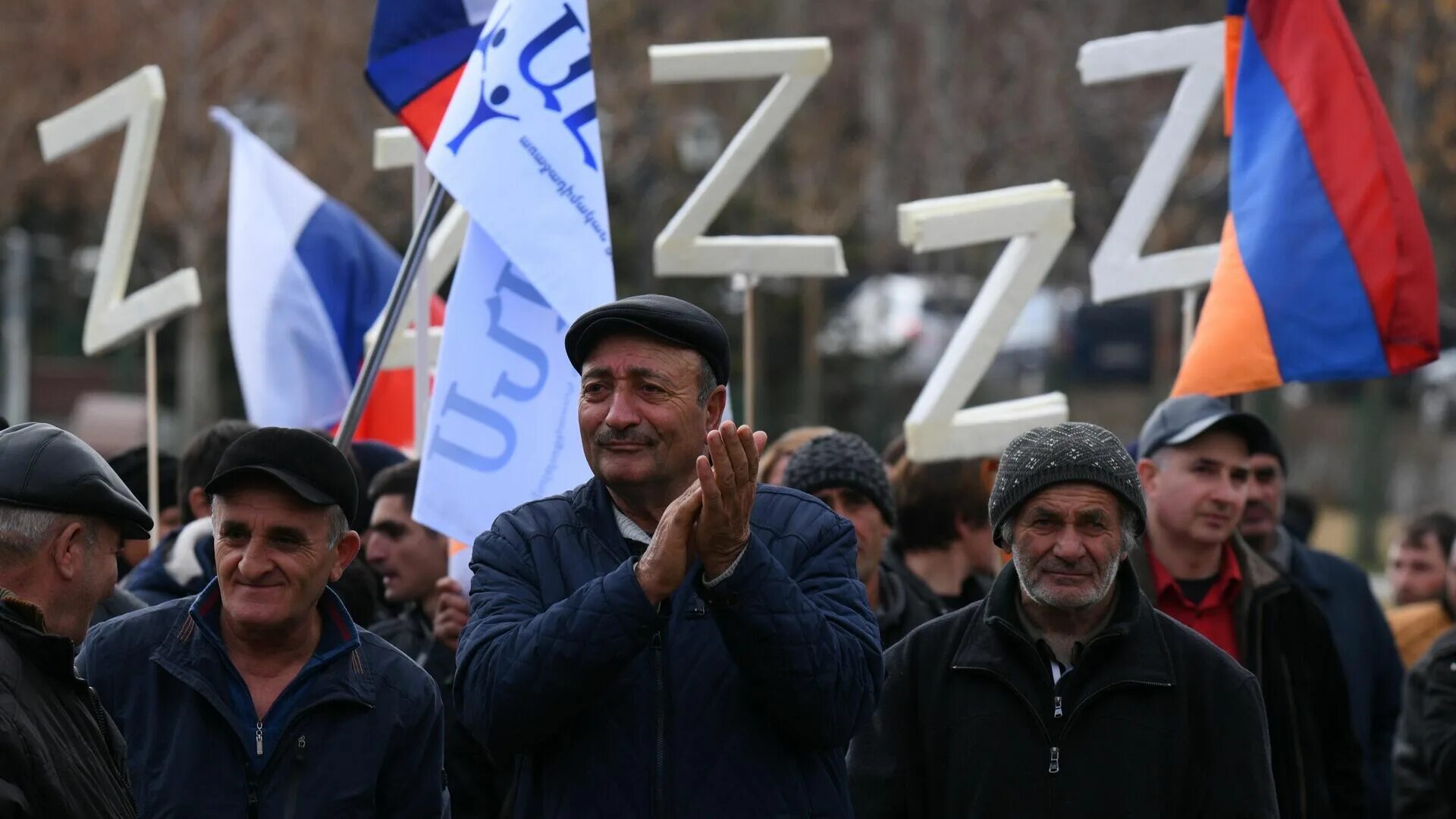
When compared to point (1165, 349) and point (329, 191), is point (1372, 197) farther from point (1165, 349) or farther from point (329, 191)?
point (329, 191)

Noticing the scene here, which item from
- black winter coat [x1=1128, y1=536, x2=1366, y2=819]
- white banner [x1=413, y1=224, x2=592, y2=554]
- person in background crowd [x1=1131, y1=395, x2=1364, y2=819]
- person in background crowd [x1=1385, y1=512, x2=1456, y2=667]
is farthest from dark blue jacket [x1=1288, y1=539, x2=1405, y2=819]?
white banner [x1=413, y1=224, x2=592, y2=554]

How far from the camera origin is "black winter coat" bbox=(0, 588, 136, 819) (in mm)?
3049

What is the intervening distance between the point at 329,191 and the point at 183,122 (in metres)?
2.27

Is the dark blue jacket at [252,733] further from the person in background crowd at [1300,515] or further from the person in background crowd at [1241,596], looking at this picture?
the person in background crowd at [1300,515]

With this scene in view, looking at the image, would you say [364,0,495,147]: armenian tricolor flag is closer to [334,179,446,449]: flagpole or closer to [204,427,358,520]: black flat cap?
[334,179,446,449]: flagpole

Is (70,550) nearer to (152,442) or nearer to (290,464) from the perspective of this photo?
(290,464)

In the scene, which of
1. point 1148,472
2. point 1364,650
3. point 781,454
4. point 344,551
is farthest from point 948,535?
point 344,551

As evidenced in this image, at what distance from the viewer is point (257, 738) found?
3.69 m

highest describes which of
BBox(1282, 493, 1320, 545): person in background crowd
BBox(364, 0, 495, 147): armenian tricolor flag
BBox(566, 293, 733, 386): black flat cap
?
BBox(364, 0, 495, 147): armenian tricolor flag

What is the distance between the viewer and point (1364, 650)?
5949 millimetres

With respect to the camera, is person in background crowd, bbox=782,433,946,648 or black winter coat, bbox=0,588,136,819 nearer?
black winter coat, bbox=0,588,136,819

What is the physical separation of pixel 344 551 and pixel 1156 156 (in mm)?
3931

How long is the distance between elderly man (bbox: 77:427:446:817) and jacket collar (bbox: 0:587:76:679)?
0.47m

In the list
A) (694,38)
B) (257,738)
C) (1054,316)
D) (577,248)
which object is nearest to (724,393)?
(257,738)
